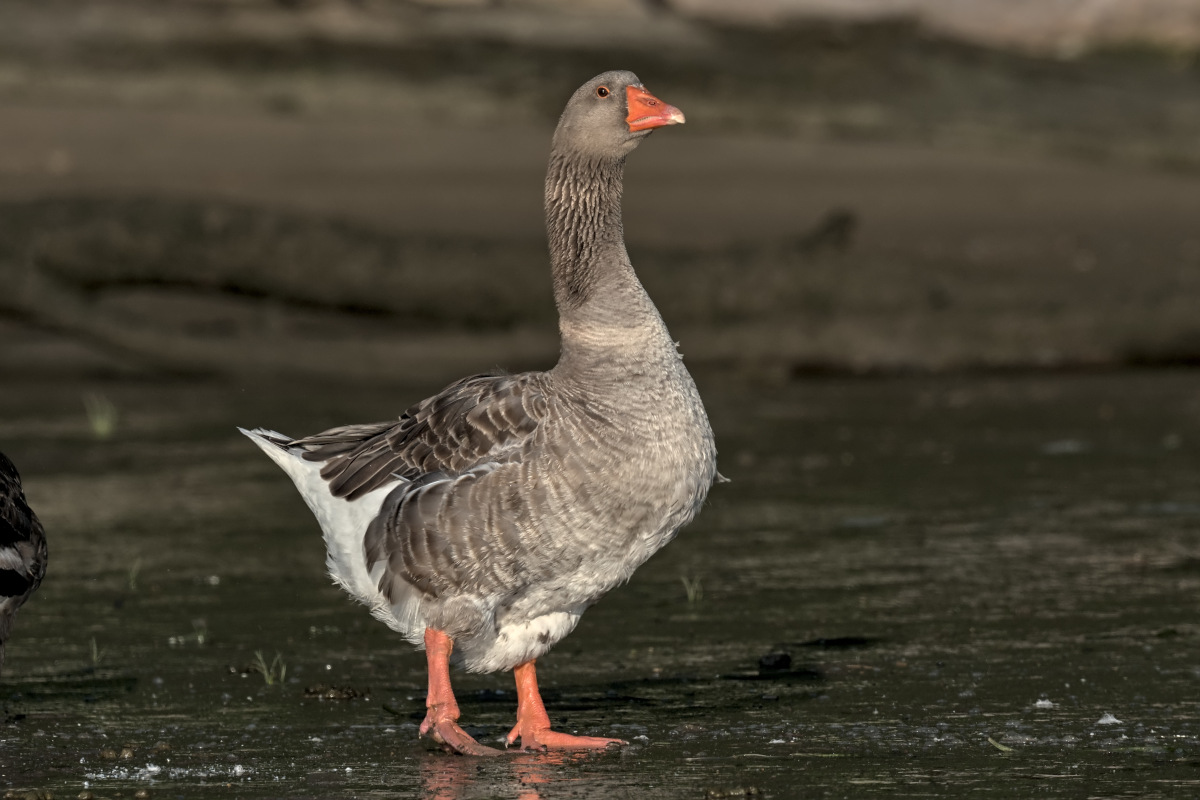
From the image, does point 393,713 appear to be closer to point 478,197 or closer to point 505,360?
point 505,360

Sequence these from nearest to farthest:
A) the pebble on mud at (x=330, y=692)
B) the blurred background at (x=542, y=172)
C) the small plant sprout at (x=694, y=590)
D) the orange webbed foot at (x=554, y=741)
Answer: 1. the orange webbed foot at (x=554, y=741)
2. the pebble on mud at (x=330, y=692)
3. the small plant sprout at (x=694, y=590)
4. the blurred background at (x=542, y=172)

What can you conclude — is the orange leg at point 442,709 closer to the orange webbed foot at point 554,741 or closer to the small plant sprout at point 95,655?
the orange webbed foot at point 554,741

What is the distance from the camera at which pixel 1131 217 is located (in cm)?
2097

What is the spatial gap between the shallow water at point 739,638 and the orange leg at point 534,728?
10 cm

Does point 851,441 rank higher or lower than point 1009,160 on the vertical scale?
lower

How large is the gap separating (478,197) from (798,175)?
14.9 ft

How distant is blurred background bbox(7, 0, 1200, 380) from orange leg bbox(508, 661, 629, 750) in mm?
8216

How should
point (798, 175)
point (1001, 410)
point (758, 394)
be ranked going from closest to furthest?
point (1001, 410) → point (758, 394) → point (798, 175)

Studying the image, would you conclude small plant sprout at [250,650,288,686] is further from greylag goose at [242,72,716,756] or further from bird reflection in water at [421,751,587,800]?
bird reflection in water at [421,751,587,800]

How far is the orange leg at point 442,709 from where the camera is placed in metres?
6.02

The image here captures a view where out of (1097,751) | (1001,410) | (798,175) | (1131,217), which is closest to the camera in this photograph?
(1097,751)

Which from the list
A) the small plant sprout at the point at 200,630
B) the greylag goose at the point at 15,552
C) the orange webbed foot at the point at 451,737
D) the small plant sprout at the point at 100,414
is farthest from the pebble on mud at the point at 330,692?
the small plant sprout at the point at 100,414

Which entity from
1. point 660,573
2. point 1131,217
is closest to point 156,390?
point 660,573

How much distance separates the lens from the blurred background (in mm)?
14523
